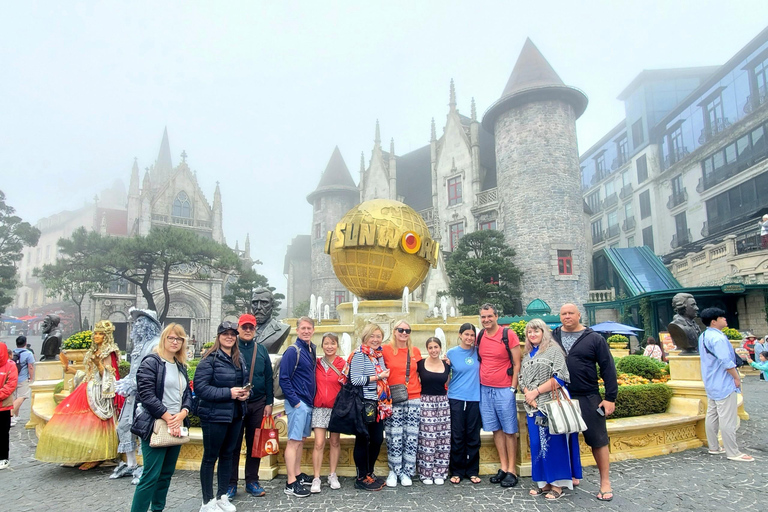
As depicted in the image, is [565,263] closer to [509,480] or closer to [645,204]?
[645,204]

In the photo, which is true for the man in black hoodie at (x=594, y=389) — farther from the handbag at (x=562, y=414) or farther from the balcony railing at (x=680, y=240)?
the balcony railing at (x=680, y=240)

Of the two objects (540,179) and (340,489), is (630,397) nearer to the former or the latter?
(340,489)

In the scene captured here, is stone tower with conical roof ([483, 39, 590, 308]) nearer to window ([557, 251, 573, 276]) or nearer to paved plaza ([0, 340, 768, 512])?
window ([557, 251, 573, 276])

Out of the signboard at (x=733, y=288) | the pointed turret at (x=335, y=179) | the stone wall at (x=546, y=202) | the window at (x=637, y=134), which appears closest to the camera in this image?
the signboard at (x=733, y=288)

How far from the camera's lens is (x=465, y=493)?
4840 mm

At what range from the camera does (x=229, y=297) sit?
3325 centimetres

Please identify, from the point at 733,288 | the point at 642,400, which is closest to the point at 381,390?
the point at 642,400

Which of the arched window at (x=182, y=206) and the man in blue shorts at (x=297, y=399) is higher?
the arched window at (x=182, y=206)

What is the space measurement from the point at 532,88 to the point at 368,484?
28.2 metres

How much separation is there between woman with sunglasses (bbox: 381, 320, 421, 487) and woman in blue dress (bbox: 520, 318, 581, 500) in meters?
1.20

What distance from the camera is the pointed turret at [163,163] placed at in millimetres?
61553

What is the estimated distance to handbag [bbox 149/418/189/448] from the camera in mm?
3869

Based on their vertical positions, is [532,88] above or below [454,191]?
above

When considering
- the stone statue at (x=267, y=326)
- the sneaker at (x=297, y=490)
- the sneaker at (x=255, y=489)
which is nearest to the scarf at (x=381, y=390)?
the sneaker at (x=297, y=490)
